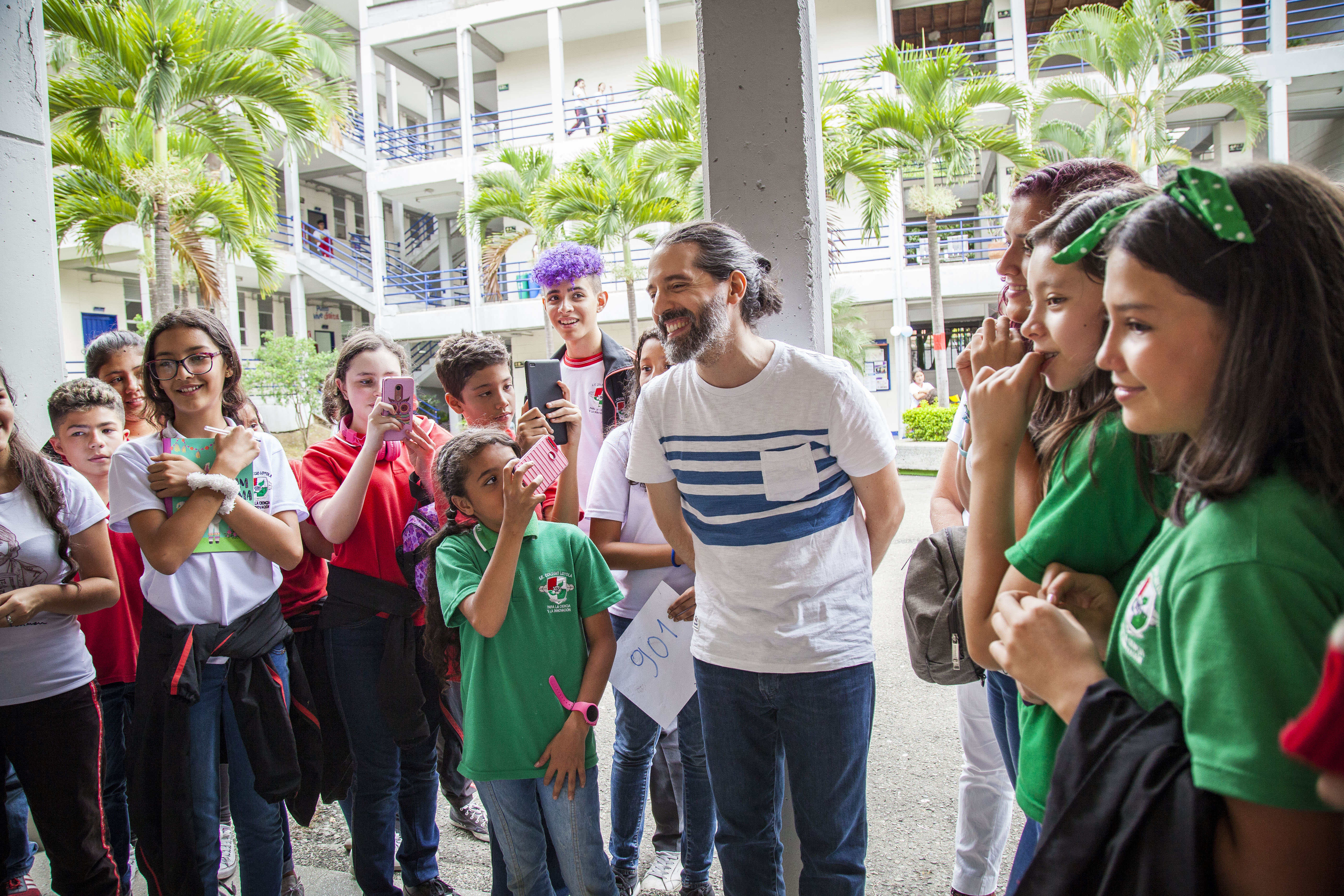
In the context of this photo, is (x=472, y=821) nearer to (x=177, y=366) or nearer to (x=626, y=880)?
(x=626, y=880)

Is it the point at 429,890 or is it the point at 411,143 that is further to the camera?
the point at 411,143

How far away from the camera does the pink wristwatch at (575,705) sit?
7.48 ft

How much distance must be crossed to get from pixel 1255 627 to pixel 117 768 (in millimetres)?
3524

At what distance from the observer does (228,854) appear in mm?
3086

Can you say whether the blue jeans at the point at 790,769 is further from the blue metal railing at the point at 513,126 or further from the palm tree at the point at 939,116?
the blue metal railing at the point at 513,126

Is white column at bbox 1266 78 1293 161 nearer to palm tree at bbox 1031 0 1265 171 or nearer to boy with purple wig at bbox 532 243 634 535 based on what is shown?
palm tree at bbox 1031 0 1265 171

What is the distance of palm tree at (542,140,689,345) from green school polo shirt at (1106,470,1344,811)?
14.6m

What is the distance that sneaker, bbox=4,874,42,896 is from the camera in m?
2.72

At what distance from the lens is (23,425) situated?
298 centimetres

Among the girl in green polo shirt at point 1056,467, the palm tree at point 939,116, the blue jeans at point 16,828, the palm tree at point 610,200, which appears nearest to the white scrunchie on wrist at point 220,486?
the blue jeans at point 16,828

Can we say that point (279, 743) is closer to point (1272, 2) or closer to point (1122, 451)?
point (1122, 451)

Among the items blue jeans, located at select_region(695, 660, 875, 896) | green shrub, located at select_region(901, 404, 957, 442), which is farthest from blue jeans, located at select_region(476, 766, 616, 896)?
green shrub, located at select_region(901, 404, 957, 442)

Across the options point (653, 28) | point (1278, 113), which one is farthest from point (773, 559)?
point (653, 28)

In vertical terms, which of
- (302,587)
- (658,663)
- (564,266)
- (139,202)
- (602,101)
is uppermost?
(602,101)
